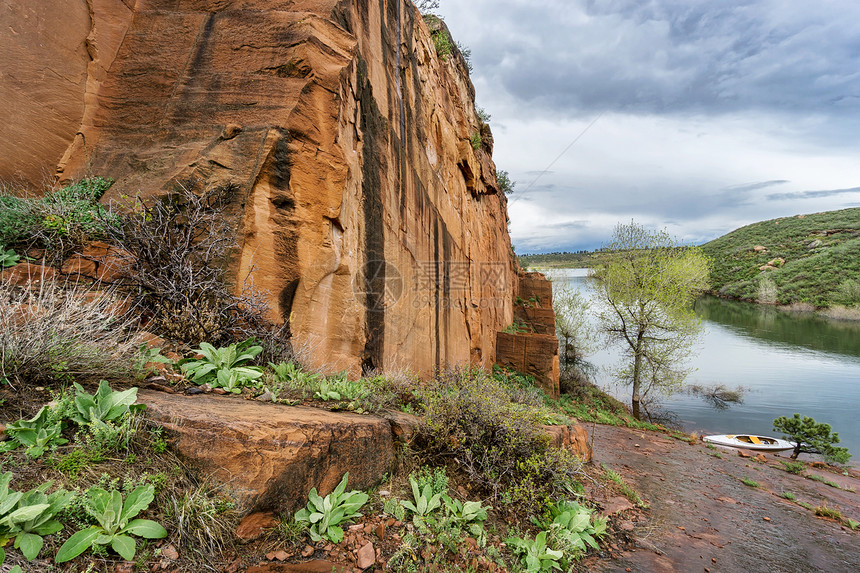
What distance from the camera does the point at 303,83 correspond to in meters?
4.46

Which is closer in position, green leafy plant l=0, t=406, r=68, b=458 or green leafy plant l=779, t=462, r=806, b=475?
green leafy plant l=0, t=406, r=68, b=458

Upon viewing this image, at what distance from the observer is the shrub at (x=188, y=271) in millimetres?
3408

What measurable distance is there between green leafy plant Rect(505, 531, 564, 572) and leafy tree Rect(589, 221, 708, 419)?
690 inches

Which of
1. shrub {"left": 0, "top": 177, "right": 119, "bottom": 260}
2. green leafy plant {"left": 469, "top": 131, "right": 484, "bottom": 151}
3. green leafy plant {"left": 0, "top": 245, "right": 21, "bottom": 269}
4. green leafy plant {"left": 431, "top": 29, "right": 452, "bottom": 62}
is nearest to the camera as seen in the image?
green leafy plant {"left": 0, "top": 245, "right": 21, "bottom": 269}

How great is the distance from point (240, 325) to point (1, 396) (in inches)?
67.7

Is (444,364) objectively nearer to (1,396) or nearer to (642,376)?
(1,396)

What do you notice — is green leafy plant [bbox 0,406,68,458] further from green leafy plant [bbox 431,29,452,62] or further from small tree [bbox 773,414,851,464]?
small tree [bbox 773,414,851,464]

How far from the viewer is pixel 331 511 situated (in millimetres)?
2430

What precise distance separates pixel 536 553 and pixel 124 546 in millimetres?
2812

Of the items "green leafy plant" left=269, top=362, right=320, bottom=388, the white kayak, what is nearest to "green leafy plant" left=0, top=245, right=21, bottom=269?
"green leafy plant" left=269, top=362, right=320, bottom=388

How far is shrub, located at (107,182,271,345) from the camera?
3408mm

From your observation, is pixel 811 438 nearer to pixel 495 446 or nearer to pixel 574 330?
pixel 574 330

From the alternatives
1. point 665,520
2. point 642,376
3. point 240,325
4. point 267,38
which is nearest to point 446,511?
point 240,325
